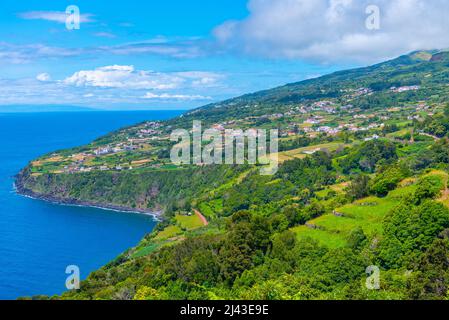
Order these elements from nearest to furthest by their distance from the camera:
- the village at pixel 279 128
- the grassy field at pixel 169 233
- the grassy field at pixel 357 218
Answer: the grassy field at pixel 357 218, the grassy field at pixel 169 233, the village at pixel 279 128

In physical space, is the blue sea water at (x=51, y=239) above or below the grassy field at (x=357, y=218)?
below

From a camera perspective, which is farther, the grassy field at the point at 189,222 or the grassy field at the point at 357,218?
the grassy field at the point at 189,222

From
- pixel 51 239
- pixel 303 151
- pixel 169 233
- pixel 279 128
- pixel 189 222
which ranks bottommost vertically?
pixel 51 239

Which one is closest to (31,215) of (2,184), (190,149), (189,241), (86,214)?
(86,214)

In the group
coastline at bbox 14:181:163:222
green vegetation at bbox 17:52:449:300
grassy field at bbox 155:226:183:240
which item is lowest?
coastline at bbox 14:181:163:222

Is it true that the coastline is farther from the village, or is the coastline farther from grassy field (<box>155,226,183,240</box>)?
grassy field (<box>155,226,183,240</box>)

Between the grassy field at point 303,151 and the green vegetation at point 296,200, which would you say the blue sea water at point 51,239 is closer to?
the green vegetation at point 296,200

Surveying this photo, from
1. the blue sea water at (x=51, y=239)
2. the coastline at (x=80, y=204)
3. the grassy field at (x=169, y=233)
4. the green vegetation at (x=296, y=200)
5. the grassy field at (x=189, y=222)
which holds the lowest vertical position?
the blue sea water at (x=51, y=239)

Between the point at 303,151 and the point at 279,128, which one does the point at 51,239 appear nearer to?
the point at 303,151

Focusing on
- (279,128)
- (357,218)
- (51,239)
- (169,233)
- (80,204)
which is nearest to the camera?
(357,218)

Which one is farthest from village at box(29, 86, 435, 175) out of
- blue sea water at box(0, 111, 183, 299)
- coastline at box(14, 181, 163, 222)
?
blue sea water at box(0, 111, 183, 299)

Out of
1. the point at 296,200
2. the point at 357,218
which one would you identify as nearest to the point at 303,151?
the point at 296,200

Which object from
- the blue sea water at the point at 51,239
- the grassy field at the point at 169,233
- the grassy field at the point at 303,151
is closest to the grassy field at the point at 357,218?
the grassy field at the point at 169,233
